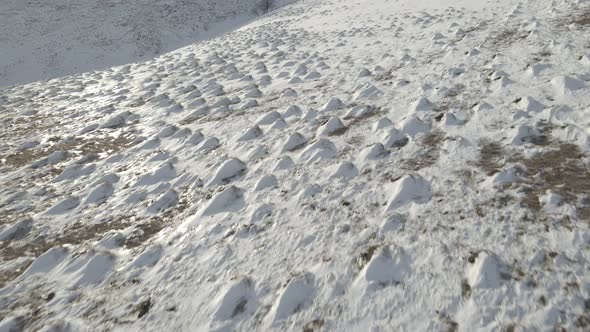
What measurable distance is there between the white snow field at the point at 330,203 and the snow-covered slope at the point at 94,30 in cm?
1335

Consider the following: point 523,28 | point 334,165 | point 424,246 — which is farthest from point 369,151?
point 523,28

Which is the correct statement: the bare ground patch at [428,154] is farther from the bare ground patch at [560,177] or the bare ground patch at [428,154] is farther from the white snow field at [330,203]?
the bare ground patch at [560,177]

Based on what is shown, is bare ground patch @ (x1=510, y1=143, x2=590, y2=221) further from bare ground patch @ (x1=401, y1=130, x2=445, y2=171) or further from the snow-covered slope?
the snow-covered slope

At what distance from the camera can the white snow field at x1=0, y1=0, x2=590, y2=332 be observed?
8.70ft

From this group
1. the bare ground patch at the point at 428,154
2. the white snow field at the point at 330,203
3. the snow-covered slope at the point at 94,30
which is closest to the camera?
the white snow field at the point at 330,203

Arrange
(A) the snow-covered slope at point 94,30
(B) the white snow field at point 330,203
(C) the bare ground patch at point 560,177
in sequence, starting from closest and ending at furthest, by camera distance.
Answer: (B) the white snow field at point 330,203 → (C) the bare ground patch at point 560,177 → (A) the snow-covered slope at point 94,30

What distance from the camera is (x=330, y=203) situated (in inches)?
145

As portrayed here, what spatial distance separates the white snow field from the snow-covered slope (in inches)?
526

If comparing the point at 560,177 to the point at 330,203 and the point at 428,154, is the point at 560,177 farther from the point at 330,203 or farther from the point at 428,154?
the point at 330,203

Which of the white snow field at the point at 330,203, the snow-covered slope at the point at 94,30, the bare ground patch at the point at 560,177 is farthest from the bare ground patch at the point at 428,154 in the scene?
the snow-covered slope at the point at 94,30

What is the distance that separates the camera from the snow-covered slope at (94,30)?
18703mm

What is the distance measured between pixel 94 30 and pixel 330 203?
23.5 metres

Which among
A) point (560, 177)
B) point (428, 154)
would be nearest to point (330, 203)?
point (428, 154)

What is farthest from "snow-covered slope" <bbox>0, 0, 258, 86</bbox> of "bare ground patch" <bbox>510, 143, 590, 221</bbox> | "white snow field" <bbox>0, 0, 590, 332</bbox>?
"bare ground patch" <bbox>510, 143, 590, 221</bbox>
